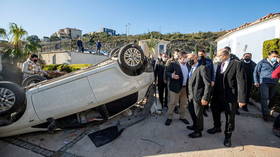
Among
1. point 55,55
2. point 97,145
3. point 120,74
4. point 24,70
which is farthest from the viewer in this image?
point 55,55

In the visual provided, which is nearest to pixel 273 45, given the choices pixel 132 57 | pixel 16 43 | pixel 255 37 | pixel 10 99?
pixel 255 37

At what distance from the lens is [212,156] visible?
247cm

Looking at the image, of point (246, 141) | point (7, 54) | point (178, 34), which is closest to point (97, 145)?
point (246, 141)

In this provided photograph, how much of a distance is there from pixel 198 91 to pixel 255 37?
8132 mm

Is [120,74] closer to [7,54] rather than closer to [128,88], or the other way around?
[128,88]

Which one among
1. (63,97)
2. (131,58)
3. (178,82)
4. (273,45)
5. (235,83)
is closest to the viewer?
(235,83)

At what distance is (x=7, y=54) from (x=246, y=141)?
15.3m

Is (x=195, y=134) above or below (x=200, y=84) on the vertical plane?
below

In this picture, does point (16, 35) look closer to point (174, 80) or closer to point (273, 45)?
point (174, 80)

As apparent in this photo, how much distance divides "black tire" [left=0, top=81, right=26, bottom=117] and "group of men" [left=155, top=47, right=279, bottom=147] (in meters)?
2.96

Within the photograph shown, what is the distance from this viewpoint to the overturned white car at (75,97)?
279 cm

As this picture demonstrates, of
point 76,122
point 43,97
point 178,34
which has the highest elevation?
point 178,34

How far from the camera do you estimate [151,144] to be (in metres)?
2.85

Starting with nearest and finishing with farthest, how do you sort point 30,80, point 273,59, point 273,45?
point 273,59
point 30,80
point 273,45
